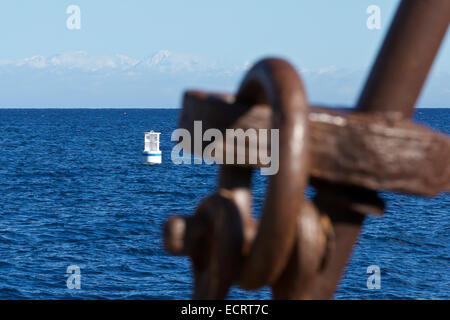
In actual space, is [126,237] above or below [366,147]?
below

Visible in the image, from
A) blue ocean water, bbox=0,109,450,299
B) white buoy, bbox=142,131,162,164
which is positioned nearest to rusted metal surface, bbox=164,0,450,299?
blue ocean water, bbox=0,109,450,299

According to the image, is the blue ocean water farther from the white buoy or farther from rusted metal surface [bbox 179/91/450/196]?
rusted metal surface [bbox 179/91/450/196]

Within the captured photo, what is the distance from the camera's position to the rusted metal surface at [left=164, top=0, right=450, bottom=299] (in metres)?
1.45

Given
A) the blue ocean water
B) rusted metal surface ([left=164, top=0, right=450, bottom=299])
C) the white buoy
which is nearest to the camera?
rusted metal surface ([left=164, top=0, right=450, bottom=299])

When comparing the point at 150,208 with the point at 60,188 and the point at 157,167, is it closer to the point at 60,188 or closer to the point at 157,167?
the point at 60,188

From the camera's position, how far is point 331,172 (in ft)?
4.76

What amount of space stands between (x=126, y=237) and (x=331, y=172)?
1082 inches

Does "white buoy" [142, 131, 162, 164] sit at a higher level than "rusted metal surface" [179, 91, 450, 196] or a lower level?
lower

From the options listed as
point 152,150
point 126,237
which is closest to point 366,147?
point 126,237

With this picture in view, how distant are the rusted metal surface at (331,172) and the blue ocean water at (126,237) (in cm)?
1202

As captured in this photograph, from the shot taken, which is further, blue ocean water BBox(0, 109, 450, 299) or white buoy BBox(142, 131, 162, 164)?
white buoy BBox(142, 131, 162, 164)

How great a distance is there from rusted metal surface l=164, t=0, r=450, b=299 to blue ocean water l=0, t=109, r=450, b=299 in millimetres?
12018

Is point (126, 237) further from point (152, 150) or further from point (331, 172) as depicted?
point (331, 172)
